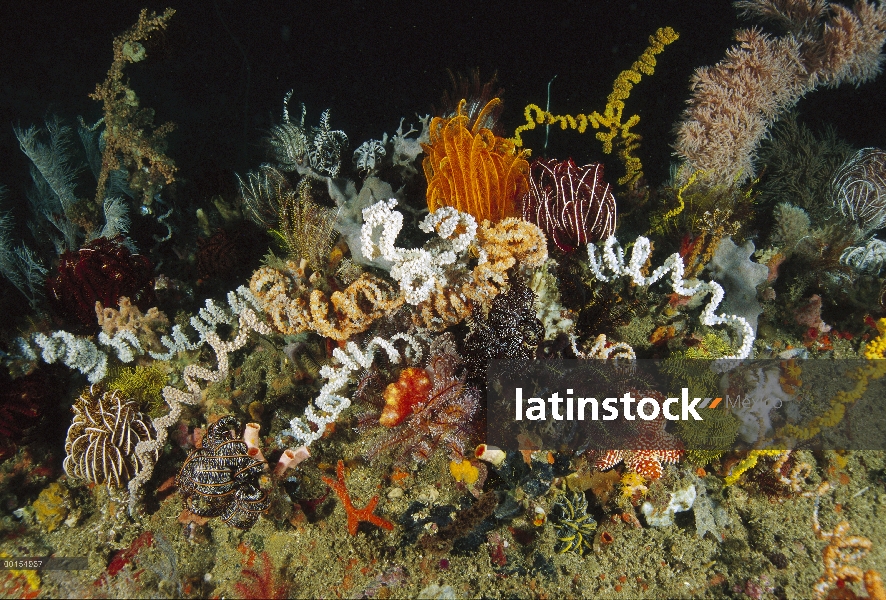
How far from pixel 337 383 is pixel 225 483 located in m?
1.11

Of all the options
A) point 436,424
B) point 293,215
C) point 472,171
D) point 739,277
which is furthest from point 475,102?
point 436,424

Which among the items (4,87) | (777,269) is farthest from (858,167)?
(4,87)

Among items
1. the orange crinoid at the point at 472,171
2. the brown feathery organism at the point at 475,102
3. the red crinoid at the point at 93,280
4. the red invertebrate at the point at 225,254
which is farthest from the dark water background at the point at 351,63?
the red crinoid at the point at 93,280

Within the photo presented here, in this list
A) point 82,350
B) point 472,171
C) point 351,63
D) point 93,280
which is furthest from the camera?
point 351,63

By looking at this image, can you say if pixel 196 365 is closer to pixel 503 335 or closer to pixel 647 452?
pixel 503 335

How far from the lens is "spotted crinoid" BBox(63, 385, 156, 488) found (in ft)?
12.4

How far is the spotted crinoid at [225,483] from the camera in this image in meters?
3.49

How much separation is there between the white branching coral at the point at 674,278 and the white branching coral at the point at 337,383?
2015mm

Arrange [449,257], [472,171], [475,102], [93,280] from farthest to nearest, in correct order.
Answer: [475,102]
[472,171]
[93,280]
[449,257]

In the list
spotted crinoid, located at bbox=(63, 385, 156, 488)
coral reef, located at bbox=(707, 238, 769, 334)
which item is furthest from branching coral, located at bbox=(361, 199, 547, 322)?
spotted crinoid, located at bbox=(63, 385, 156, 488)

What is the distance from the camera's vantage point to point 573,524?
11.7 ft

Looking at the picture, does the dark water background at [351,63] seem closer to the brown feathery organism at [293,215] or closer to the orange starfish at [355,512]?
the brown feathery organism at [293,215]

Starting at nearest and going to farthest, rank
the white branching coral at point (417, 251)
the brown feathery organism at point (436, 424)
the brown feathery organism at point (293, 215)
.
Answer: the brown feathery organism at point (436, 424), the white branching coral at point (417, 251), the brown feathery organism at point (293, 215)

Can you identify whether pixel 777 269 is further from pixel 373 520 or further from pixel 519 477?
pixel 373 520
